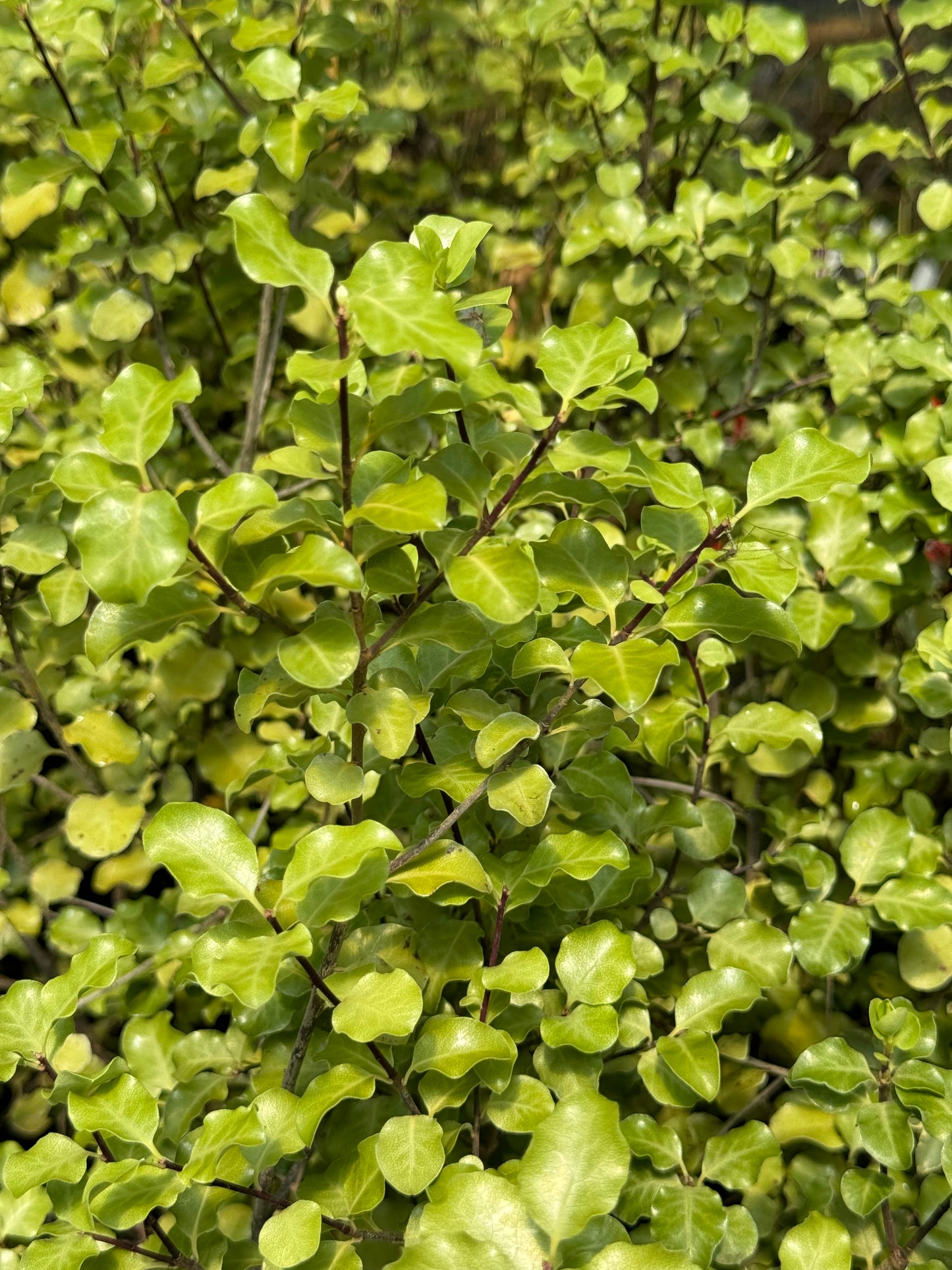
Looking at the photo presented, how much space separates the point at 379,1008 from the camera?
26.5 inches

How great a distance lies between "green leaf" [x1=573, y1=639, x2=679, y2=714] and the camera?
0.65m

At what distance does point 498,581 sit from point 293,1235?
448 mm

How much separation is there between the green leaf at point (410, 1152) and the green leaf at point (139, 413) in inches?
19.5

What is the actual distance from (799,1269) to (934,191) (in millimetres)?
1262

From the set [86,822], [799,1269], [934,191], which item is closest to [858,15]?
[934,191]

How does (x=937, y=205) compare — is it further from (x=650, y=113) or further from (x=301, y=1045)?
(x=301, y=1045)

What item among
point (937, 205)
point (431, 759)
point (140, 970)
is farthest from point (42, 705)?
point (937, 205)

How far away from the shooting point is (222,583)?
26.5 inches

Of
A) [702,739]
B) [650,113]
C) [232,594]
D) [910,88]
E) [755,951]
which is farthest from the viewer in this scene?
[650,113]

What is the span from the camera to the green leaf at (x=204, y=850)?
2.22ft

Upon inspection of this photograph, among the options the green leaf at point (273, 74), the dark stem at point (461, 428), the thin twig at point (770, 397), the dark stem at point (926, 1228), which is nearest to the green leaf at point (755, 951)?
the dark stem at point (926, 1228)

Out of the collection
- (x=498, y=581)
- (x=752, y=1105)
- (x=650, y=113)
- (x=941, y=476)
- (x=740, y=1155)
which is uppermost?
(x=650, y=113)

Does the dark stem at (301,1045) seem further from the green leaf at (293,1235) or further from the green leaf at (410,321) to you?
the green leaf at (410,321)

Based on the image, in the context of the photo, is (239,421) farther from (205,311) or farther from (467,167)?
(467,167)
